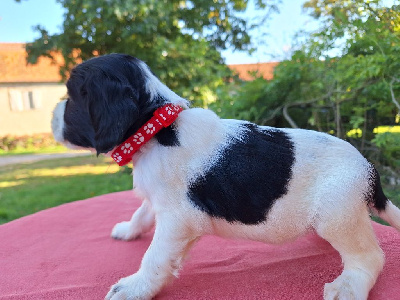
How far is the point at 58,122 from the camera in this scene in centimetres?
140

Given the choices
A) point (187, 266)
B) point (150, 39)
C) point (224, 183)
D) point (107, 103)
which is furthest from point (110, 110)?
point (150, 39)

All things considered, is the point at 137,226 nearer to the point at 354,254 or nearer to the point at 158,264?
the point at 158,264

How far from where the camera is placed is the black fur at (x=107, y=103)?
1210 millimetres

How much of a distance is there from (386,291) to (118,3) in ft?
18.6

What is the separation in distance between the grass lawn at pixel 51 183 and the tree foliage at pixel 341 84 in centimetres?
189

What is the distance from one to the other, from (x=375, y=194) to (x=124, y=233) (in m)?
1.29

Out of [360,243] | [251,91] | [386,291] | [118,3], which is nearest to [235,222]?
[360,243]

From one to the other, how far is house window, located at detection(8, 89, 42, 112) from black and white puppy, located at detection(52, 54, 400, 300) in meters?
18.7

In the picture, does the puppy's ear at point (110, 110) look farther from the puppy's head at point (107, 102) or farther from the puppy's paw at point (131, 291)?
the puppy's paw at point (131, 291)

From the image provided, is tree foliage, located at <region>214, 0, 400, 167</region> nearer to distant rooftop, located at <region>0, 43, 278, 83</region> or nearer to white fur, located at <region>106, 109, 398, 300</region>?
white fur, located at <region>106, 109, 398, 300</region>

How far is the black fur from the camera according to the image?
1210 millimetres

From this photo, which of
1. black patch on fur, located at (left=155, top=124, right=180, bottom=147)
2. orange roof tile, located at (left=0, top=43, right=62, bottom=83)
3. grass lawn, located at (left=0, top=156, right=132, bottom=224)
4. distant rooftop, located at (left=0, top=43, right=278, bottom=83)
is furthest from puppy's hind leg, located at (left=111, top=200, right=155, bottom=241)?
orange roof tile, located at (left=0, top=43, right=62, bottom=83)

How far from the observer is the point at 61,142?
1436mm

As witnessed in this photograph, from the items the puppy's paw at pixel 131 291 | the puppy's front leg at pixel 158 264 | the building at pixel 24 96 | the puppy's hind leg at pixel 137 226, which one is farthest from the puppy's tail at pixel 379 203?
the building at pixel 24 96
